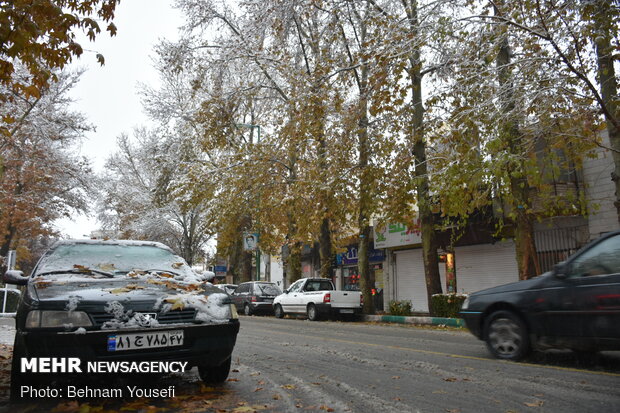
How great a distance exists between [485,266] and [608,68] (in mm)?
10501

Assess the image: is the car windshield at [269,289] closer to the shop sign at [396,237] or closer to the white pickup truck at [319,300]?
the white pickup truck at [319,300]

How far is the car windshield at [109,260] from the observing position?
5434 mm

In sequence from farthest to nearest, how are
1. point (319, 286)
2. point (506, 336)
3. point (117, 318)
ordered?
point (319, 286) → point (506, 336) → point (117, 318)

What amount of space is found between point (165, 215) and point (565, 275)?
A: 1268 inches

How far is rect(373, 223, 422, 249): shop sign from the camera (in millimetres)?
22062

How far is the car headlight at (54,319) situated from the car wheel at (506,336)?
17.4 ft

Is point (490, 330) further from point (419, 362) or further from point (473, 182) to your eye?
point (473, 182)

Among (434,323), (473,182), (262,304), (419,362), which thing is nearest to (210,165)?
(262,304)

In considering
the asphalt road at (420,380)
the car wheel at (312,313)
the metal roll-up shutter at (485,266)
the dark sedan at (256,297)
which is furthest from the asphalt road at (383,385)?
the dark sedan at (256,297)

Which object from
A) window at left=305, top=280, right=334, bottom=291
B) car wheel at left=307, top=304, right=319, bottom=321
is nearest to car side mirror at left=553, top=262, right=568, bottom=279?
car wheel at left=307, top=304, right=319, bottom=321

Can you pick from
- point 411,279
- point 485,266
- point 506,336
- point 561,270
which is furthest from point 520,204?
point 411,279

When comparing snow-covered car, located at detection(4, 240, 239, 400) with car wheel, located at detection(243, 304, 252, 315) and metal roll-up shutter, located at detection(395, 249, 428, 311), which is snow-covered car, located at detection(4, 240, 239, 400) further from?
car wheel, located at detection(243, 304, 252, 315)

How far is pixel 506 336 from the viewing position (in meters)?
6.85

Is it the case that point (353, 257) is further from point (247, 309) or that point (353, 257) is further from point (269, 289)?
point (247, 309)
